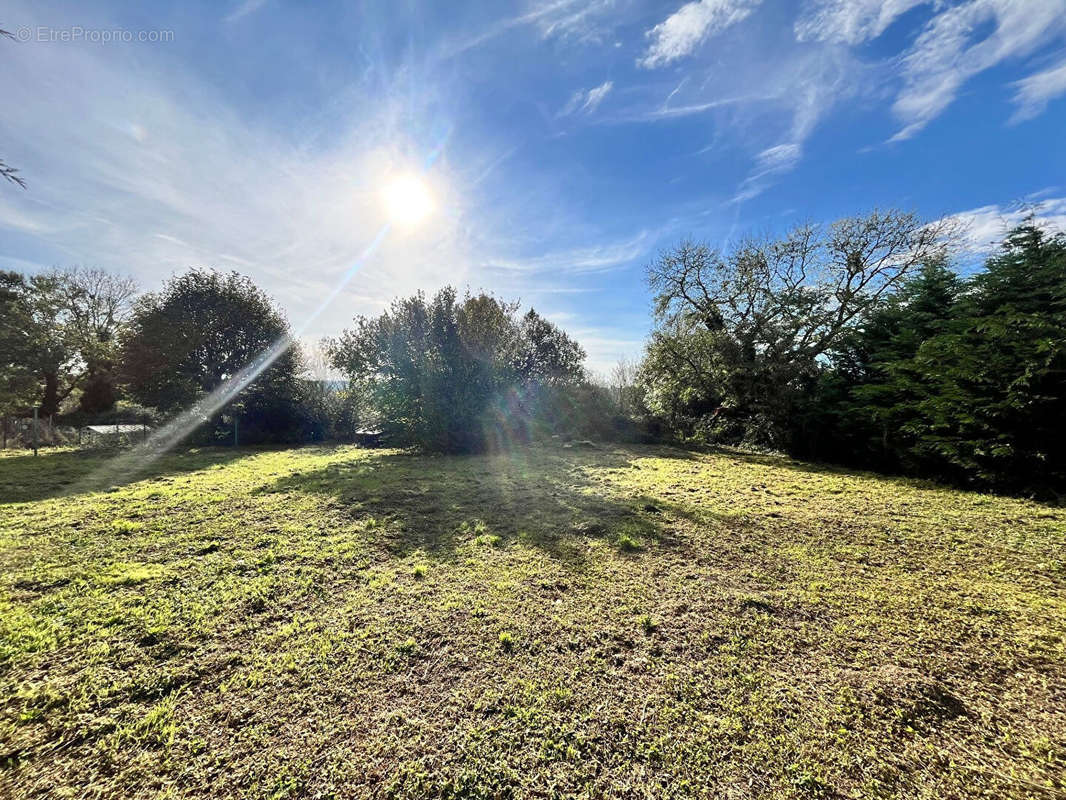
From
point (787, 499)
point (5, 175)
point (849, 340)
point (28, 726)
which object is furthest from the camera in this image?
point (849, 340)

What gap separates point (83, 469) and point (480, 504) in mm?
9654

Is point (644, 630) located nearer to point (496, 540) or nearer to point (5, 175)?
point (496, 540)

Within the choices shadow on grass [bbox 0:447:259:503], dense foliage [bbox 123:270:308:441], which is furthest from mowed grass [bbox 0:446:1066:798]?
dense foliage [bbox 123:270:308:441]

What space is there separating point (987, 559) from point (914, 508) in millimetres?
1968

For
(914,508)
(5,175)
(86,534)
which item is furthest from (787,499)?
(86,534)

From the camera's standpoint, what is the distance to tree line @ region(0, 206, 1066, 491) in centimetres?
604

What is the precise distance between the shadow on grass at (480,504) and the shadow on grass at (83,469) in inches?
122

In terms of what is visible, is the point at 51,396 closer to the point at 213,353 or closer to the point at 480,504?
the point at 213,353

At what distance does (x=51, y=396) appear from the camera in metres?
17.5

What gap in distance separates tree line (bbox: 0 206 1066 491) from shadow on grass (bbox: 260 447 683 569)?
3354 mm

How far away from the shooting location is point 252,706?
1928 mm

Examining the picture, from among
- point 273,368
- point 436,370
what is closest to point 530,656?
point 436,370

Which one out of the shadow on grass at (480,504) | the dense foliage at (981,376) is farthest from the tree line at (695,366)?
the shadow on grass at (480,504)

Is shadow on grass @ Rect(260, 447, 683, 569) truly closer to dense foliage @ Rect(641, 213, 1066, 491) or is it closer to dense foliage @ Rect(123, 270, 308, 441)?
dense foliage @ Rect(641, 213, 1066, 491)
